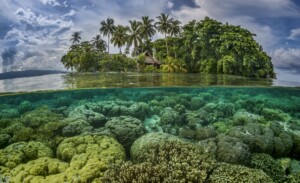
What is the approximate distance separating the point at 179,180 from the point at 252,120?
Result: 7223 millimetres

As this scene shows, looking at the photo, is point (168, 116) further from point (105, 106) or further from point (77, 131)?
point (77, 131)

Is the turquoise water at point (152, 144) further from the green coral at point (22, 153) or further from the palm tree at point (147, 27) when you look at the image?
the palm tree at point (147, 27)

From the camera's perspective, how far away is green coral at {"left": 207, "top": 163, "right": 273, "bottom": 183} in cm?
778

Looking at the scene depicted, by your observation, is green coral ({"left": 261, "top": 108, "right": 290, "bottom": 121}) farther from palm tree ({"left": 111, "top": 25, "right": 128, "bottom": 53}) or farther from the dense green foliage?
palm tree ({"left": 111, "top": 25, "right": 128, "bottom": 53})

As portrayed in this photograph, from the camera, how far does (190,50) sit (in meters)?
44.5

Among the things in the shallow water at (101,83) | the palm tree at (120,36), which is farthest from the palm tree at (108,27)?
the shallow water at (101,83)

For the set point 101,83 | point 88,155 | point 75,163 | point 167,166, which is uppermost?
point 101,83

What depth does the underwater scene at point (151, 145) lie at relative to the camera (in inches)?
309

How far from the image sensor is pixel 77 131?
35.8ft

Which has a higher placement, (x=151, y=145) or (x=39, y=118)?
(x=39, y=118)

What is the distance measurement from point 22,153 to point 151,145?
4.26m

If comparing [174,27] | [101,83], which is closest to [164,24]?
[174,27]

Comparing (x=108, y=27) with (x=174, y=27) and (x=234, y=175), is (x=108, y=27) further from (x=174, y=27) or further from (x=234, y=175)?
(x=234, y=175)

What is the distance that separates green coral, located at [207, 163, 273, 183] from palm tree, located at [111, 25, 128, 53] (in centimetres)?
4920
